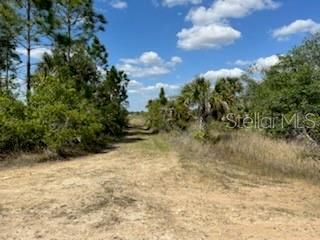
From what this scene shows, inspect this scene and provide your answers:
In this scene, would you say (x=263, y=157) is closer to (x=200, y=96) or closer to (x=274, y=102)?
(x=274, y=102)

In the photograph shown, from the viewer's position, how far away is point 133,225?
7.25 meters

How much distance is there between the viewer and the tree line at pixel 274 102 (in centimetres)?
2153

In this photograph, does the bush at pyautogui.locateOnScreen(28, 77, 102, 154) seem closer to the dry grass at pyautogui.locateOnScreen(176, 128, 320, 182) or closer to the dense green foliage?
the dry grass at pyautogui.locateOnScreen(176, 128, 320, 182)

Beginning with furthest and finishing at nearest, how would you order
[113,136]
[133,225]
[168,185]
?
[113,136] < [168,185] < [133,225]

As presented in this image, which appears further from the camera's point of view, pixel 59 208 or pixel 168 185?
pixel 168 185

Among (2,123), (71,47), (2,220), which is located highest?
(71,47)

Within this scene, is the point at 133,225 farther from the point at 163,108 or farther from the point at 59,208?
the point at 163,108

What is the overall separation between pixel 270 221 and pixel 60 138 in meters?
11.6

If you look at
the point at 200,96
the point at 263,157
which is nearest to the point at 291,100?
the point at 200,96

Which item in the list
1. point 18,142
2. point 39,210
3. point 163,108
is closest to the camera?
point 39,210

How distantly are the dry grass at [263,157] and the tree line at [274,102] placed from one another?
1031mm

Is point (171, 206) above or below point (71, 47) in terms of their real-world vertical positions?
below

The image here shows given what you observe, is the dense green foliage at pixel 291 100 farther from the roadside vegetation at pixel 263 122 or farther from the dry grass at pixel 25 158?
the dry grass at pixel 25 158

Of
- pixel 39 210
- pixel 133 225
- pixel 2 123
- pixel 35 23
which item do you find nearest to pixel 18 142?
pixel 2 123
